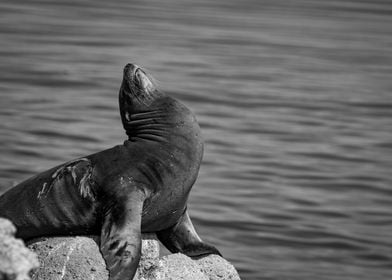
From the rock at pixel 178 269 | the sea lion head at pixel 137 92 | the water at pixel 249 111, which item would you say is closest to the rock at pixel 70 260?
the rock at pixel 178 269

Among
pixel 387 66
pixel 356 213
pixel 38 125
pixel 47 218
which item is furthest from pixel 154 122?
pixel 387 66

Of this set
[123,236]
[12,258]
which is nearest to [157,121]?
[123,236]

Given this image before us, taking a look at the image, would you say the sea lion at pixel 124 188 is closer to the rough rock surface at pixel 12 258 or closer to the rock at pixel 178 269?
the rock at pixel 178 269

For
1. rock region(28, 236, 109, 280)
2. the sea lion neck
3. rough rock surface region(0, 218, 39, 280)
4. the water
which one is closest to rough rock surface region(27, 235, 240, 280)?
rock region(28, 236, 109, 280)

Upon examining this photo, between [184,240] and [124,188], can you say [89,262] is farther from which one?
[184,240]

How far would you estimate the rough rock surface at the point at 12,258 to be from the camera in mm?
4707

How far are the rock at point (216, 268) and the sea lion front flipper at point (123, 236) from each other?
685 mm

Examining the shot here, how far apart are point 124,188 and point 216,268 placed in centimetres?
84

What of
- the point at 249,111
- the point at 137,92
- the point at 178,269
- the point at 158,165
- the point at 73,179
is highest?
the point at 137,92

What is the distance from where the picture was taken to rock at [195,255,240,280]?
7090mm

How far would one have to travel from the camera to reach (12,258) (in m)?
4.79

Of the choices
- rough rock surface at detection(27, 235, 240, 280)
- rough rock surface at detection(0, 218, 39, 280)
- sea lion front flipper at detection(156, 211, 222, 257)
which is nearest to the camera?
rough rock surface at detection(0, 218, 39, 280)

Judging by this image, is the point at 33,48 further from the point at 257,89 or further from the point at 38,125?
the point at 38,125

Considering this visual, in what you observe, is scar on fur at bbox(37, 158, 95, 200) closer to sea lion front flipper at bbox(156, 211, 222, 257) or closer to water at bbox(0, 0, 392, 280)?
sea lion front flipper at bbox(156, 211, 222, 257)
